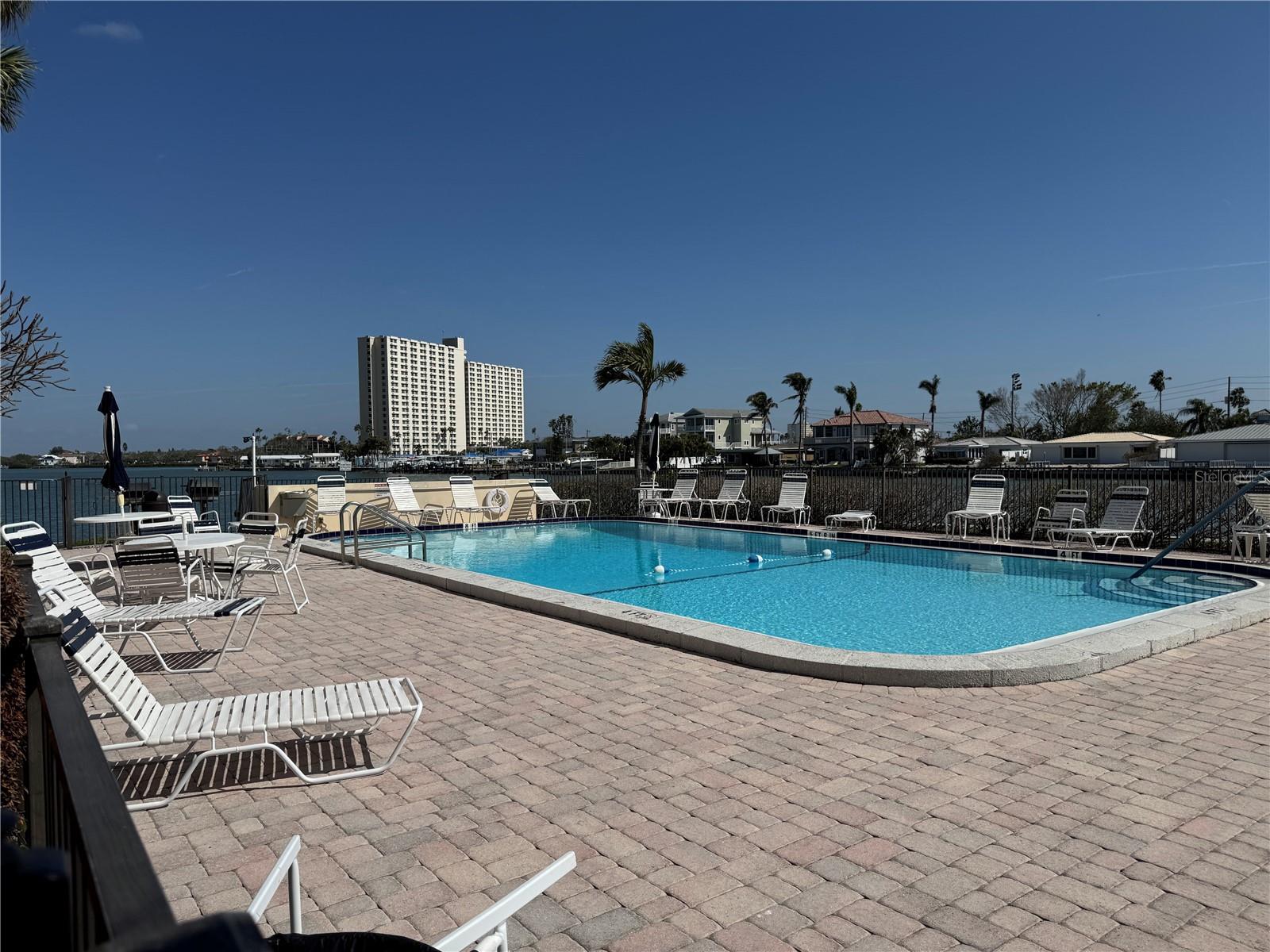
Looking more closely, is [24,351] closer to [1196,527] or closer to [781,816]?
[781,816]

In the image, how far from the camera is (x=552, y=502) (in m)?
18.9

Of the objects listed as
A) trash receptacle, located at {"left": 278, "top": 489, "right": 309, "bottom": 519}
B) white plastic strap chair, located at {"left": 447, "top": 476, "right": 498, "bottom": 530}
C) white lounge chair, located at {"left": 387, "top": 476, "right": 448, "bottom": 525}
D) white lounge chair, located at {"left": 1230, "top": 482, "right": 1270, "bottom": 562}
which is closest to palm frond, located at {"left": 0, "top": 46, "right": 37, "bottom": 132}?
trash receptacle, located at {"left": 278, "top": 489, "right": 309, "bottom": 519}

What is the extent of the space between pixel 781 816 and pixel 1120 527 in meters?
10.9

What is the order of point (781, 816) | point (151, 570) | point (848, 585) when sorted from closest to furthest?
point (781, 816) < point (151, 570) < point (848, 585)

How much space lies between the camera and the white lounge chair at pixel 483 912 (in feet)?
5.87

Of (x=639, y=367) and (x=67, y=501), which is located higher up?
(x=639, y=367)

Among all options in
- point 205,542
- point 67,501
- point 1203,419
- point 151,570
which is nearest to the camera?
point 151,570

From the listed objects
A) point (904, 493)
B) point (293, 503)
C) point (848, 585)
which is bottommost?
point (848, 585)

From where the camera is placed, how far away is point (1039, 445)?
51031mm

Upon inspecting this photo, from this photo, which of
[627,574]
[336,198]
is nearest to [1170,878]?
[627,574]

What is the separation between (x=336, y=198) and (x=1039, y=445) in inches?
1738

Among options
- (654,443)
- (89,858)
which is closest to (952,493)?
(654,443)

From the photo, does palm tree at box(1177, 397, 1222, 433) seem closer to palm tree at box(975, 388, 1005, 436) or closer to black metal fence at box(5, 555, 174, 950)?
palm tree at box(975, 388, 1005, 436)

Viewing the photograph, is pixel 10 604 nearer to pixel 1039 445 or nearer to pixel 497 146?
pixel 497 146
